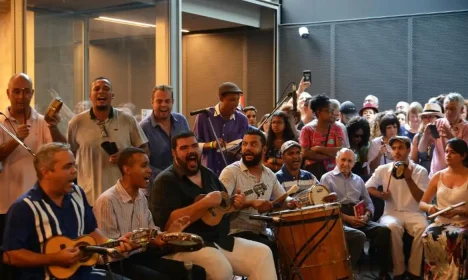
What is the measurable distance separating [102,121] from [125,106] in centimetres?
366

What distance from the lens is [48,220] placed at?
3.80 metres

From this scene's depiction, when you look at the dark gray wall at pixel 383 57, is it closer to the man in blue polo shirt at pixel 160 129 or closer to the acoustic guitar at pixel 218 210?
the man in blue polo shirt at pixel 160 129

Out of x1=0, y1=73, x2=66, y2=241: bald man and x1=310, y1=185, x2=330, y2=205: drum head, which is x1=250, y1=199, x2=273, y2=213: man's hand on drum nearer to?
x1=310, y1=185, x2=330, y2=205: drum head

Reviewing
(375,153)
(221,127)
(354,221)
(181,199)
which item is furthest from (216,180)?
(375,153)

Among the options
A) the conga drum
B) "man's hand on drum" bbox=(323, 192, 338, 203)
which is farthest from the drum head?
the conga drum

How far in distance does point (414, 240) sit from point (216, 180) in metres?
2.35

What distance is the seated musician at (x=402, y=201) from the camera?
6.73 meters

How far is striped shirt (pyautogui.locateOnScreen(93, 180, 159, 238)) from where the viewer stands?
4.50m

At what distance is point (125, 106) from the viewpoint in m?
9.01

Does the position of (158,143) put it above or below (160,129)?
below

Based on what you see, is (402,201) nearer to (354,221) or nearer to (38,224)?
(354,221)

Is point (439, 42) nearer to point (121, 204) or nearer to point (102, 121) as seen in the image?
point (102, 121)

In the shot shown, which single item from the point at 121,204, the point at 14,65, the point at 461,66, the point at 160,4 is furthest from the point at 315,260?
the point at 461,66

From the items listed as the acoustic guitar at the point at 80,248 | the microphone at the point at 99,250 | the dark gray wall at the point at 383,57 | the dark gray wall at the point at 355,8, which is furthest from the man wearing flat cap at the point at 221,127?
the dark gray wall at the point at 355,8
